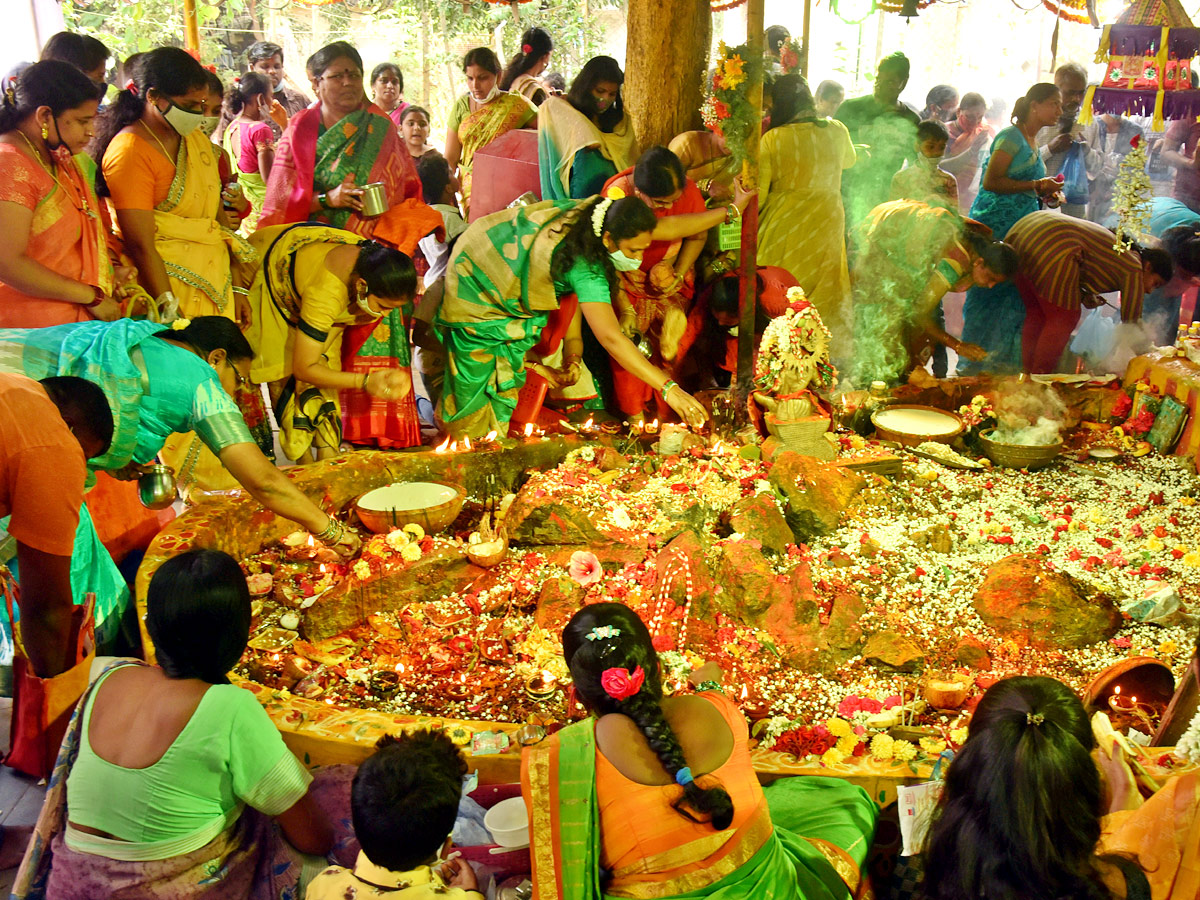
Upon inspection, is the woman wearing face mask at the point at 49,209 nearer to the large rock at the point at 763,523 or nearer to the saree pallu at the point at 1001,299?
the large rock at the point at 763,523

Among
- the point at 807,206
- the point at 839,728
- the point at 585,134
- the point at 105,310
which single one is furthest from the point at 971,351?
the point at 105,310

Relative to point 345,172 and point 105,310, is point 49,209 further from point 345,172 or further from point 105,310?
point 345,172

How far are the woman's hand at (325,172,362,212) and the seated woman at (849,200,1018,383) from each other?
10.3ft

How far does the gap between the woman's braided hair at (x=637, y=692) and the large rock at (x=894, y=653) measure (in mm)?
1324

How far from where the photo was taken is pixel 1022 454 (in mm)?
4605

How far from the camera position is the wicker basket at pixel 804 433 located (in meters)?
4.32

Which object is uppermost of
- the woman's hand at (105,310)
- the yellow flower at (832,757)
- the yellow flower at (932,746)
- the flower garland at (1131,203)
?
the flower garland at (1131,203)

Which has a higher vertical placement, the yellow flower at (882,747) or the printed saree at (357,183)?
the printed saree at (357,183)

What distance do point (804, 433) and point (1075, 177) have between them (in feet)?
15.6

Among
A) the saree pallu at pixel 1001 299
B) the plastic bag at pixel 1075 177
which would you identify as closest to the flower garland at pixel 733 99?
the saree pallu at pixel 1001 299

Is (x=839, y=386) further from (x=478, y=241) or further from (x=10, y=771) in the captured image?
(x=10, y=771)

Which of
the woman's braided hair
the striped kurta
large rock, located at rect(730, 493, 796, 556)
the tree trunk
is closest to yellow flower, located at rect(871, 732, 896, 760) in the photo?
the woman's braided hair

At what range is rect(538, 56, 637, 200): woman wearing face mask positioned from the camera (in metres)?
5.33

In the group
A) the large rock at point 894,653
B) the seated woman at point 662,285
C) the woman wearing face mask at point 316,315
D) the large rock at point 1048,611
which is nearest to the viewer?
the large rock at point 894,653
